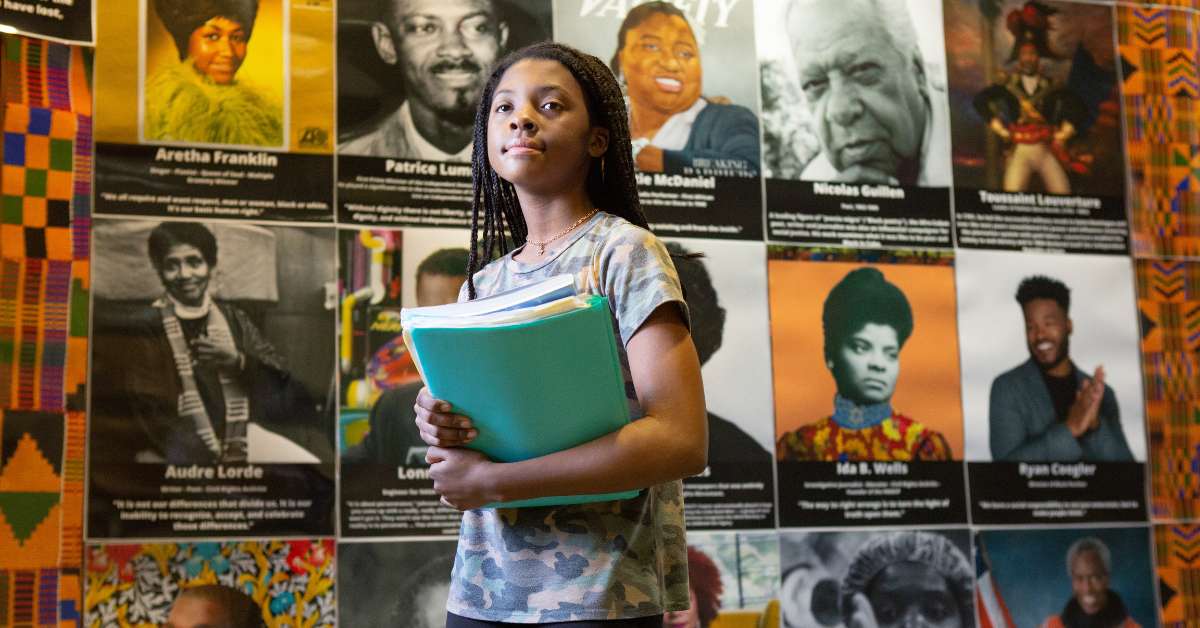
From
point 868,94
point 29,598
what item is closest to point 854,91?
point 868,94

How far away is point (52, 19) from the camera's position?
2.25 meters

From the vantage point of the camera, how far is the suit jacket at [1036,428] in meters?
2.90

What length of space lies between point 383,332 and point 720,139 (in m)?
1.05

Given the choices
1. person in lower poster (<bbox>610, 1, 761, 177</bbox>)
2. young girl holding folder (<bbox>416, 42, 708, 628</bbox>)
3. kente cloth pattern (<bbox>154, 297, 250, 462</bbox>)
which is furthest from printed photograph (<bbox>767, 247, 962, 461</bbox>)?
young girl holding folder (<bbox>416, 42, 708, 628</bbox>)

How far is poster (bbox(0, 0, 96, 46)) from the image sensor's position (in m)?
2.18

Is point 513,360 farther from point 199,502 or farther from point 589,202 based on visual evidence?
point 199,502

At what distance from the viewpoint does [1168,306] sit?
308 centimetres

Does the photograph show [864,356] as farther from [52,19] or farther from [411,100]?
[52,19]

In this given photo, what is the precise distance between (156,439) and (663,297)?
1.62m

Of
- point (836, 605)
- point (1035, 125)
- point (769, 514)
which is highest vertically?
point (1035, 125)

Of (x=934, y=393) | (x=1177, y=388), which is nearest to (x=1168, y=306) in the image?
(x=1177, y=388)

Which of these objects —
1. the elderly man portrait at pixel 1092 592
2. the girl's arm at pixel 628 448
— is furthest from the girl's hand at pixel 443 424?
the elderly man portrait at pixel 1092 592

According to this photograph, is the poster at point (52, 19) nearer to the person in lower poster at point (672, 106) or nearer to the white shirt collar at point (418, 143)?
the white shirt collar at point (418, 143)

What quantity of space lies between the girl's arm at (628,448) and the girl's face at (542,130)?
11.0 inches
